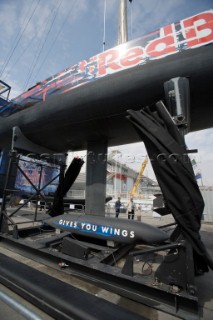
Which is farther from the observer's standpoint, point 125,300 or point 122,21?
point 122,21

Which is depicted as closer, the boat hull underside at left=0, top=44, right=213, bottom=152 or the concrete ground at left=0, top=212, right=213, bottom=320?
the concrete ground at left=0, top=212, right=213, bottom=320

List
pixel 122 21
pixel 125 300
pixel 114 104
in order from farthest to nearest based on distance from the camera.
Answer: pixel 122 21, pixel 114 104, pixel 125 300

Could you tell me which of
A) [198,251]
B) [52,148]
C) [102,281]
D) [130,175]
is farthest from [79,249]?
[130,175]

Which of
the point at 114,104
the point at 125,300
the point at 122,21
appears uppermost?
the point at 122,21

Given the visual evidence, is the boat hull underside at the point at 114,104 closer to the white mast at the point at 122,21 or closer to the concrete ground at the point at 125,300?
the concrete ground at the point at 125,300

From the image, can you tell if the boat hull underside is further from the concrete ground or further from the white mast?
the white mast

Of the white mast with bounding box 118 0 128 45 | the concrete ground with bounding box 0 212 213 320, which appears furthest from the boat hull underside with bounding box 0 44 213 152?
the white mast with bounding box 118 0 128 45

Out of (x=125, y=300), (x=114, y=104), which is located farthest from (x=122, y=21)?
(x=125, y=300)

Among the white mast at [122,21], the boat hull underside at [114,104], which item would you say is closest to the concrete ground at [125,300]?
the boat hull underside at [114,104]

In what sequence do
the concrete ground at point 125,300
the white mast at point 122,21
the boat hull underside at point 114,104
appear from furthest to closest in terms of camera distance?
the white mast at point 122,21 < the boat hull underside at point 114,104 < the concrete ground at point 125,300

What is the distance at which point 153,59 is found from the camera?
3299 mm

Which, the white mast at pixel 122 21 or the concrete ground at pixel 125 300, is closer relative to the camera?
the concrete ground at pixel 125 300

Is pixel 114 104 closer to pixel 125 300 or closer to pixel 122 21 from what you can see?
pixel 125 300

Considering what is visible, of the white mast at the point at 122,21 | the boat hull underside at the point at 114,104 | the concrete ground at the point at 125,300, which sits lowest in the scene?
the concrete ground at the point at 125,300
